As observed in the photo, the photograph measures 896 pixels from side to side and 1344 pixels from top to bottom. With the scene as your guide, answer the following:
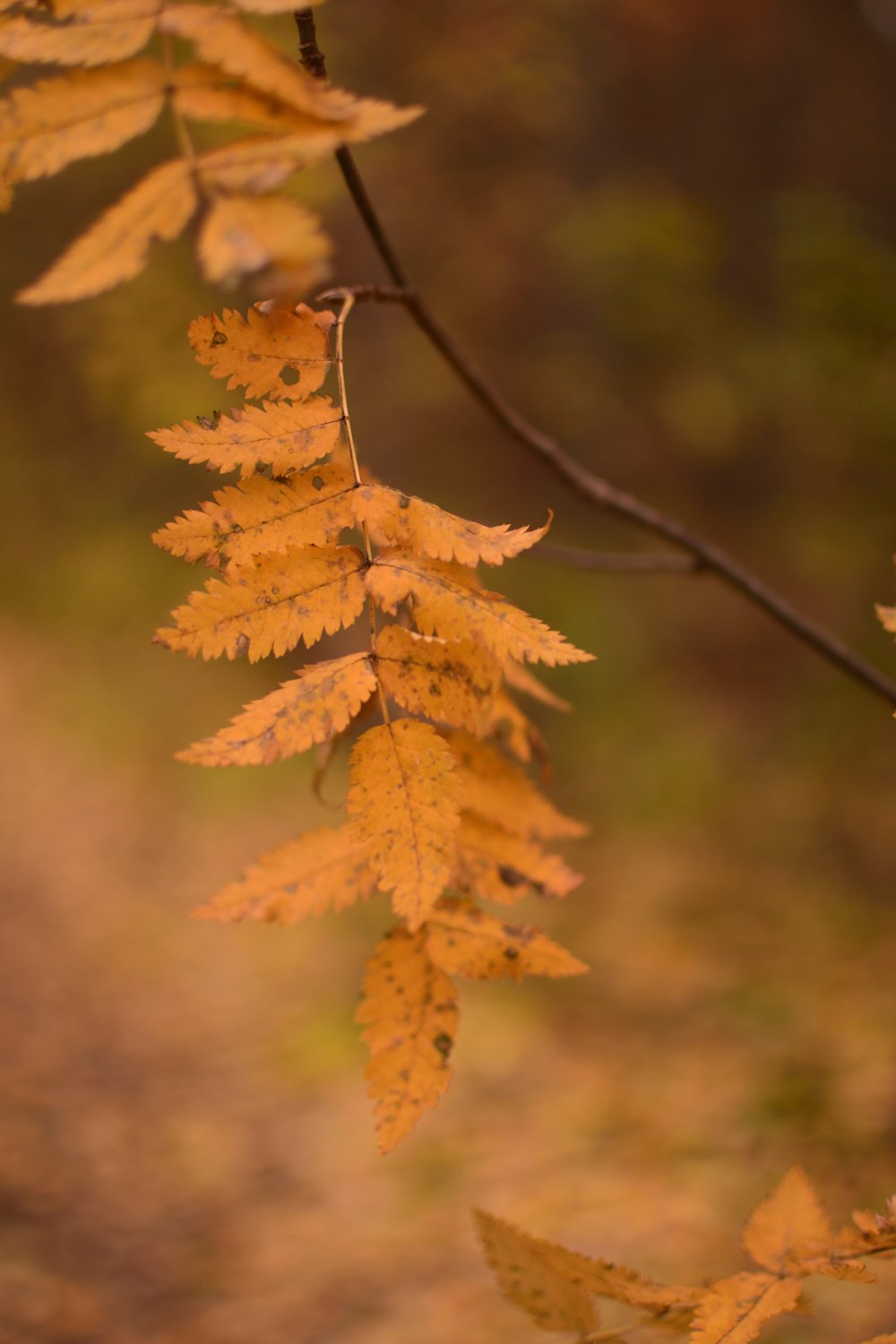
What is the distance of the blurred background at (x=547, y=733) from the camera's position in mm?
2576

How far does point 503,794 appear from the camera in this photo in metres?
0.93

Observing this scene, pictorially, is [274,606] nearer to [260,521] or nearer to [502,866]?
[260,521]

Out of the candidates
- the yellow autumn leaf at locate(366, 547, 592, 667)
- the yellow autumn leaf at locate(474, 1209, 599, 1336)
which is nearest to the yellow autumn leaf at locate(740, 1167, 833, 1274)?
the yellow autumn leaf at locate(474, 1209, 599, 1336)

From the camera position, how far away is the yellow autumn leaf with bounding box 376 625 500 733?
74cm

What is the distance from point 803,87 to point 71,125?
19.2 feet

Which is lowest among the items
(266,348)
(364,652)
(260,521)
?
(364,652)

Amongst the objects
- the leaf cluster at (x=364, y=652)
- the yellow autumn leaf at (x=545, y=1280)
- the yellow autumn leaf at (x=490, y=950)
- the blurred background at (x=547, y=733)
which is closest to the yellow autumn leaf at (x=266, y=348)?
the leaf cluster at (x=364, y=652)

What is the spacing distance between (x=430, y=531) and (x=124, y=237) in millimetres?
296

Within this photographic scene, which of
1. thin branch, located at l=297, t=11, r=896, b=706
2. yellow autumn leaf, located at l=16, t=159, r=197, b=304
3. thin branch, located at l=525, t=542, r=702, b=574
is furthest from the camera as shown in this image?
thin branch, located at l=525, t=542, r=702, b=574

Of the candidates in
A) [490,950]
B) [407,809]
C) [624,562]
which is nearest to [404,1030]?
[490,950]

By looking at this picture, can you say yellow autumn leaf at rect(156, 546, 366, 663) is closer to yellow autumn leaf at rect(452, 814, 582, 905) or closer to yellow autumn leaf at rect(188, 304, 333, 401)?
yellow autumn leaf at rect(188, 304, 333, 401)

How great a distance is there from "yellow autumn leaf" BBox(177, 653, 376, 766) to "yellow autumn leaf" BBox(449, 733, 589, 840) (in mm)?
215

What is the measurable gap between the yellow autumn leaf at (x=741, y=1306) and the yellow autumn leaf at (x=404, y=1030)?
0.28m

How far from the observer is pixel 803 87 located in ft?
17.5
